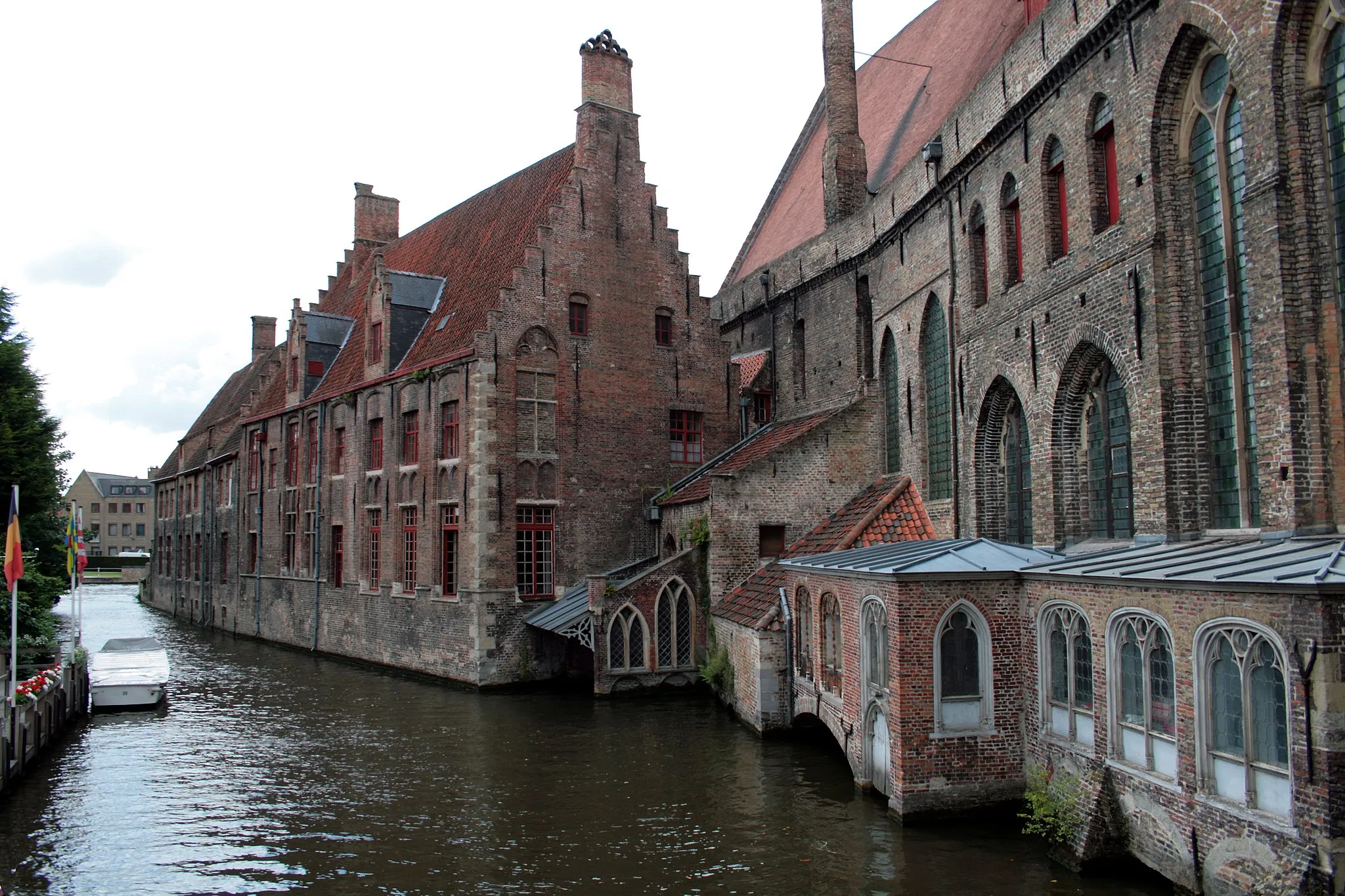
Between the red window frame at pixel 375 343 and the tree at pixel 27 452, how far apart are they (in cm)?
723

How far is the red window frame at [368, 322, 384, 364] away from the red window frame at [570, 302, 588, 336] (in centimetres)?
565

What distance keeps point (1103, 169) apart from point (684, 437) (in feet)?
43.1

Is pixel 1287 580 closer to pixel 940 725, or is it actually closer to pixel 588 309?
pixel 940 725

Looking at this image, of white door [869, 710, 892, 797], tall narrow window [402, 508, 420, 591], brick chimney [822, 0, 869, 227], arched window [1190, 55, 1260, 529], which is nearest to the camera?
arched window [1190, 55, 1260, 529]

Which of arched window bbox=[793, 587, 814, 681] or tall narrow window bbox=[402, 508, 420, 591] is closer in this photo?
arched window bbox=[793, 587, 814, 681]

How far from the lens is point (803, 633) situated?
46.7ft

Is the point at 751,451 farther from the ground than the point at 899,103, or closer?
closer

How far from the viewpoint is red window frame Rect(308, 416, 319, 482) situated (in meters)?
28.4

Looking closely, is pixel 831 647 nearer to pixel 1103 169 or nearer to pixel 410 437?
pixel 1103 169

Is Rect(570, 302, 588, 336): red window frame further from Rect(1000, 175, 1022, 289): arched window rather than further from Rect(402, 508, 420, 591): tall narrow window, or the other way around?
Rect(1000, 175, 1022, 289): arched window

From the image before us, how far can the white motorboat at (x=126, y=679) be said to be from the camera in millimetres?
18797

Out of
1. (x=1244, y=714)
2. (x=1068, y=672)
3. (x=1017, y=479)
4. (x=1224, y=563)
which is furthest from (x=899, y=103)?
(x=1244, y=714)

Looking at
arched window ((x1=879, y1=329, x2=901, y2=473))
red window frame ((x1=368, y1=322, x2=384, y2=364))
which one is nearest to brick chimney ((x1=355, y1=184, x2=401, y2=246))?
red window frame ((x1=368, y1=322, x2=384, y2=364))

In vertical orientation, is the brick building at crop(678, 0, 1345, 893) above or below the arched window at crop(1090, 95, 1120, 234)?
below
